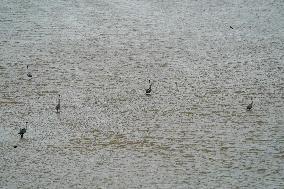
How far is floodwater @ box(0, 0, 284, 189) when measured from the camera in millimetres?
9180

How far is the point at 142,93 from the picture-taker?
35.2 ft

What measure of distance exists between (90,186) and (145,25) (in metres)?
6.10

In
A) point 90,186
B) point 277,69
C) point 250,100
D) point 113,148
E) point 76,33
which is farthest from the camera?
point 76,33

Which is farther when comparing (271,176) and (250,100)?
(250,100)

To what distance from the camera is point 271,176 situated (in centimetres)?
909

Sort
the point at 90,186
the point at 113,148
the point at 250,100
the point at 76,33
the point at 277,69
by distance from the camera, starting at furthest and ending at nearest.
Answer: the point at 76,33, the point at 277,69, the point at 250,100, the point at 113,148, the point at 90,186

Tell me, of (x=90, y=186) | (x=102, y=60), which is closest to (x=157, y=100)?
(x=102, y=60)

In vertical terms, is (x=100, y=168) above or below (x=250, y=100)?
below

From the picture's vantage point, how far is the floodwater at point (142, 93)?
30.1 feet

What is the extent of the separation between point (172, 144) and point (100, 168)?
6.51ft

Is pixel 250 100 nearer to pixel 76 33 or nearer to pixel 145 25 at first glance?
pixel 145 25

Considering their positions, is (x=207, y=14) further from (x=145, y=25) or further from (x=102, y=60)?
(x=102, y=60)

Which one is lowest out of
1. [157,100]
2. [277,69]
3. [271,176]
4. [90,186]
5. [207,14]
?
[90,186]

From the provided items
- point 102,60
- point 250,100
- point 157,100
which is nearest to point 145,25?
point 102,60
